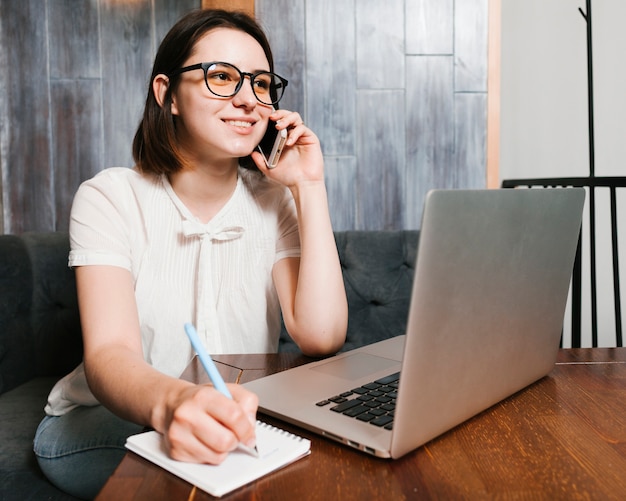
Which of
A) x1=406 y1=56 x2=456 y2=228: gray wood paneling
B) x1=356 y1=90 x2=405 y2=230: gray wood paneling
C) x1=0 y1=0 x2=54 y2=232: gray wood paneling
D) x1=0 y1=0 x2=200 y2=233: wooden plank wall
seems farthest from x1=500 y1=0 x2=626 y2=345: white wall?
x1=0 y1=0 x2=54 y2=232: gray wood paneling

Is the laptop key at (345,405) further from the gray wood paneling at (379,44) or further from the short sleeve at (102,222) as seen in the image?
the gray wood paneling at (379,44)

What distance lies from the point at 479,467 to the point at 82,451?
32.0 inches

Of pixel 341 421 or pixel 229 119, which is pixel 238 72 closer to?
pixel 229 119

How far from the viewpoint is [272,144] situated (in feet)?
4.21

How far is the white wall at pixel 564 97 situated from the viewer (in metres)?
1.87

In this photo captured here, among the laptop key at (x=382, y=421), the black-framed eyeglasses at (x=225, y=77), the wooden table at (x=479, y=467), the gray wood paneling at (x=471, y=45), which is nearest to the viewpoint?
the wooden table at (x=479, y=467)

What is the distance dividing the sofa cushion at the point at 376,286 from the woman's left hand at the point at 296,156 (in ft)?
1.83

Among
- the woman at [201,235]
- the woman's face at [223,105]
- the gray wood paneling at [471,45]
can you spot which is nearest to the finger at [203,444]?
the woman at [201,235]

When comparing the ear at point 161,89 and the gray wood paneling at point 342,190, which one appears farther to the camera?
the gray wood paneling at point 342,190

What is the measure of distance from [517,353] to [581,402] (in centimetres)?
11

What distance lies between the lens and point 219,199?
1254 millimetres

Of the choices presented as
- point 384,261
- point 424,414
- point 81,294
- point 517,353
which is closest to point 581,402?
point 517,353

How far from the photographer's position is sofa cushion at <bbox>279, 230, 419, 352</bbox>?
5.59 feet

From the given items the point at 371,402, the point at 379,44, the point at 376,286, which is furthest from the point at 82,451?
the point at 379,44
